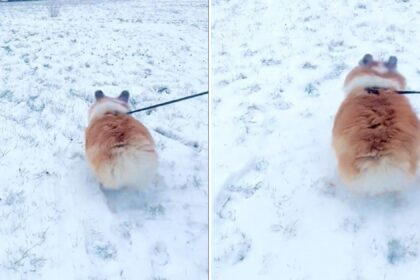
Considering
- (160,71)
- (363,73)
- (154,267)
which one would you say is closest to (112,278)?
(154,267)

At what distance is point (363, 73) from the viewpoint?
10.6 ft

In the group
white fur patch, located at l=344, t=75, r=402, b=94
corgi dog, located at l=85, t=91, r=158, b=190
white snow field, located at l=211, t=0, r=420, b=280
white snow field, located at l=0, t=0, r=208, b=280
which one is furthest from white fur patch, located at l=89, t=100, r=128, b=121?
white fur patch, located at l=344, t=75, r=402, b=94

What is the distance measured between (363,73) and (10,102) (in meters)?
3.44

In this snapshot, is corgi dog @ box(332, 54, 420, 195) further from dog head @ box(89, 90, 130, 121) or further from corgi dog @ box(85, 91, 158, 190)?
dog head @ box(89, 90, 130, 121)

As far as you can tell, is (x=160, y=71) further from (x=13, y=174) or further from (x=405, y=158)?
(x=405, y=158)

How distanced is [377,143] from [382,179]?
0.21 meters

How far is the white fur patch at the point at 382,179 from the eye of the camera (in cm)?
255

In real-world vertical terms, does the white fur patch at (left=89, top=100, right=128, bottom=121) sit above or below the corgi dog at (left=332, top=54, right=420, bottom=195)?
below

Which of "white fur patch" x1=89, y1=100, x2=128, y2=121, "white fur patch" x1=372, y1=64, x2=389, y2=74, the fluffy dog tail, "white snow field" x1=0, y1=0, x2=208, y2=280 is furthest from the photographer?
"white fur patch" x1=89, y1=100, x2=128, y2=121

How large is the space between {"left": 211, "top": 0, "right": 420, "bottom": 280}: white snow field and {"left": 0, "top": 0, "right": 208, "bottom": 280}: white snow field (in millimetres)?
264

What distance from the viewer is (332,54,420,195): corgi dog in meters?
2.56

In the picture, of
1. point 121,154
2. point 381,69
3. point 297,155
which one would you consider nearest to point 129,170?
point 121,154

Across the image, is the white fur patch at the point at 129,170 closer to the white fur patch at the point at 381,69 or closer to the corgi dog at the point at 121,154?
the corgi dog at the point at 121,154

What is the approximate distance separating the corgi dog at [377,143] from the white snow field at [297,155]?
220 millimetres
